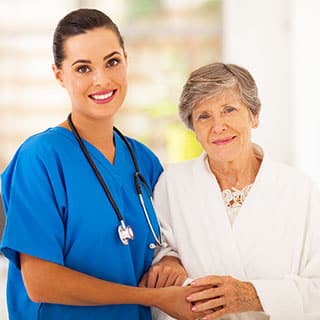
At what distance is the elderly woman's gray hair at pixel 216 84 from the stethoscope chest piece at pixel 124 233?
1.41 feet

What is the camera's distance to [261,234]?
1821 millimetres

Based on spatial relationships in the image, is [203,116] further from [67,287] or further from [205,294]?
[67,287]

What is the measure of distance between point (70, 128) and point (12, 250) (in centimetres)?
40

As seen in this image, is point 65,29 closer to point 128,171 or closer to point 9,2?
point 128,171

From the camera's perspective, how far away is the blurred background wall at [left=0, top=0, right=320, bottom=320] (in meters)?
4.37

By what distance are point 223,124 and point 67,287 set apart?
657mm

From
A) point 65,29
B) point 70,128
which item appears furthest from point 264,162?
point 65,29

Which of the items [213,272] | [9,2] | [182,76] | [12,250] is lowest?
[213,272]

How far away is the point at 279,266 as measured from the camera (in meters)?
1.78

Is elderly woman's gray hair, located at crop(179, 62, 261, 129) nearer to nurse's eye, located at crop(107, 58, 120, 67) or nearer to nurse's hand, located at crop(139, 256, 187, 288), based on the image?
nurse's eye, located at crop(107, 58, 120, 67)

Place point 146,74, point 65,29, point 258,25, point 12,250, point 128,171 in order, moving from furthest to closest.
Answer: point 146,74, point 258,25, point 128,171, point 65,29, point 12,250

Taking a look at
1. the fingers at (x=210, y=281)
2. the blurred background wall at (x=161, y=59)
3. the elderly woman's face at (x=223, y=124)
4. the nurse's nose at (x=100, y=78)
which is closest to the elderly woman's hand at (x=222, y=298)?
the fingers at (x=210, y=281)

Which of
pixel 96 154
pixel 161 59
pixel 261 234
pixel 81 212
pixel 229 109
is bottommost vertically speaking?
pixel 261 234

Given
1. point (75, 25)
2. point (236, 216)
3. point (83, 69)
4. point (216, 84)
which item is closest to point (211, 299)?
point (236, 216)
